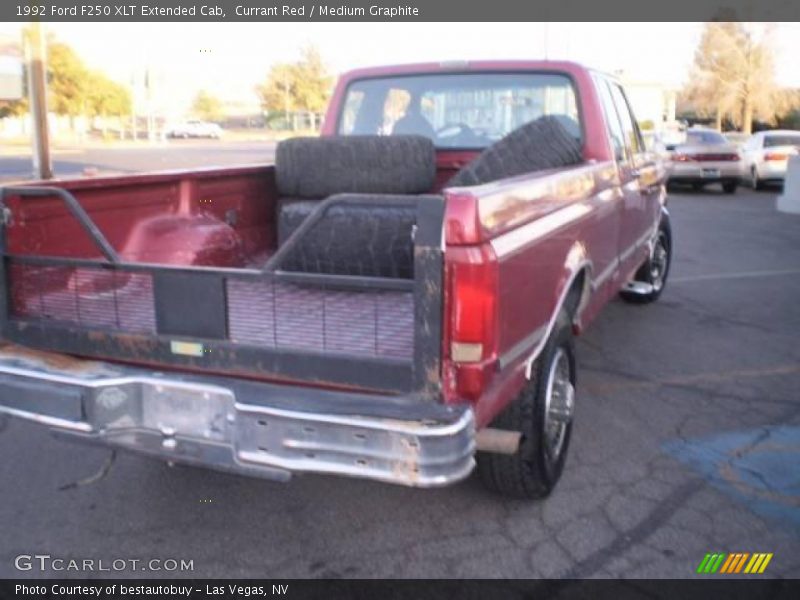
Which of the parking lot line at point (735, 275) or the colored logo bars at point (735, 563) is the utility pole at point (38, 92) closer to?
the parking lot line at point (735, 275)

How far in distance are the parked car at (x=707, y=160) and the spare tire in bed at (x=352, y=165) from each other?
16476mm

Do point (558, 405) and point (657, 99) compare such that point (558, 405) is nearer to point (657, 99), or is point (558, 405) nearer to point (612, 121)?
point (612, 121)

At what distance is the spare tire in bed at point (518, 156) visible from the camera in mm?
4312

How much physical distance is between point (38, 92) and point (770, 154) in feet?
53.1

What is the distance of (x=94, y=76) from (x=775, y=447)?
65424 mm

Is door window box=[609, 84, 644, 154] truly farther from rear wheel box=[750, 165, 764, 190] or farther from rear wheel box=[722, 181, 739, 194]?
rear wheel box=[750, 165, 764, 190]

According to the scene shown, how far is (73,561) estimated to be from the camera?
11.1 feet

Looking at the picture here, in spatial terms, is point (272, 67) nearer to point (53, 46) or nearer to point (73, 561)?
point (53, 46)

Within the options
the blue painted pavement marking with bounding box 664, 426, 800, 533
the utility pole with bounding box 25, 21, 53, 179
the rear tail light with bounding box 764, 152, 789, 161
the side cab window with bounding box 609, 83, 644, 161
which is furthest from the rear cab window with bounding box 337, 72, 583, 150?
the rear tail light with bounding box 764, 152, 789, 161

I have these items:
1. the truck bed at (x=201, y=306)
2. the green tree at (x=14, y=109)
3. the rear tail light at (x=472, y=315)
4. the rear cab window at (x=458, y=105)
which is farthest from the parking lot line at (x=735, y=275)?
the green tree at (x=14, y=109)

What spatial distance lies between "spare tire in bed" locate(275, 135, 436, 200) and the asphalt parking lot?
1635 mm

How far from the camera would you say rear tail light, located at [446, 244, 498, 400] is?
2678mm
